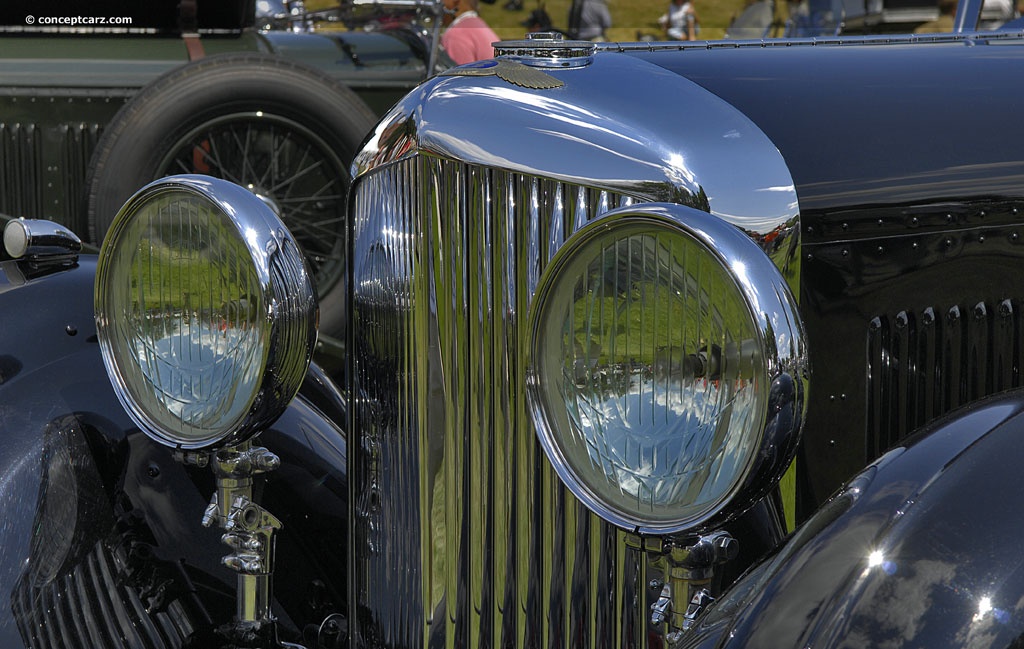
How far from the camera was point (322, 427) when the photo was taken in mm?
2082

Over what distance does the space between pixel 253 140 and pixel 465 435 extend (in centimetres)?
336

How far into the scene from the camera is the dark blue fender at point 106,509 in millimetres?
1755

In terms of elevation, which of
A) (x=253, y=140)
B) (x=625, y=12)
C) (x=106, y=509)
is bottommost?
(x=106, y=509)

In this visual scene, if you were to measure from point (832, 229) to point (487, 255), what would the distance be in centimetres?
40

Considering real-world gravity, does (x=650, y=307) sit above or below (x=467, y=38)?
below

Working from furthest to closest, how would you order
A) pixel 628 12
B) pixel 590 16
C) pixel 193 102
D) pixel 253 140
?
1. pixel 628 12
2. pixel 590 16
3. pixel 253 140
4. pixel 193 102

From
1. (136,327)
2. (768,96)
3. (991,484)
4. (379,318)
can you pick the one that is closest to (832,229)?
(768,96)

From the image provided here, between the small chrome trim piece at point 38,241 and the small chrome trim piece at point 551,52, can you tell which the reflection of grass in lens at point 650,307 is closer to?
the small chrome trim piece at point 551,52

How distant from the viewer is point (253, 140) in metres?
4.67

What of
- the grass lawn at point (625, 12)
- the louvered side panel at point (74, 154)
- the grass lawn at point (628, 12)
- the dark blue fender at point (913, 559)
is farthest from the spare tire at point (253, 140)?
the grass lawn at point (628, 12)

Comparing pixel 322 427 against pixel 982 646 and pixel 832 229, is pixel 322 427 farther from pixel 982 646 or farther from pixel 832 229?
pixel 982 646

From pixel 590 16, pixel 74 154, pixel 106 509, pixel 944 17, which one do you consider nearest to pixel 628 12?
pixel 590 16

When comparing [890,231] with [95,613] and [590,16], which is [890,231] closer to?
[95,613]

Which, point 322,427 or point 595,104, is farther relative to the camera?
point 322,427
